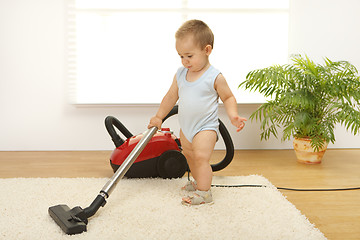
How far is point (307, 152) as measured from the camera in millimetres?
2717

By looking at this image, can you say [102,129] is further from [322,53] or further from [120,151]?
[322,53]

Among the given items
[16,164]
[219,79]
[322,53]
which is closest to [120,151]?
[219,79]

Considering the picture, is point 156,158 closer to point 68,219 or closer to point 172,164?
point 172,164

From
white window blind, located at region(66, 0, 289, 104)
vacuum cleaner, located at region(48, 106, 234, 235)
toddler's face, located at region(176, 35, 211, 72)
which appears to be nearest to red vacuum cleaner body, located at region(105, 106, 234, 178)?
vacuum cleaner, located at region(48, 106, 234, 235)

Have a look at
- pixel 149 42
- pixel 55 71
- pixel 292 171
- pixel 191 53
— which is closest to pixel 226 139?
pixel 191 53

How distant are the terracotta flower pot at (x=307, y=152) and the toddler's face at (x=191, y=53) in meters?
1.16

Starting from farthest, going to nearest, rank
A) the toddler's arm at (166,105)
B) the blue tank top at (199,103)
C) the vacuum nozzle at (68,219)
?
the toddler's arm at (166,105) → the blue tank top at (199,103) → the vacuum nozzle at (68,219)

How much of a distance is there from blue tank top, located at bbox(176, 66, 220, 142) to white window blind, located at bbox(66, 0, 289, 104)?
1.17 m

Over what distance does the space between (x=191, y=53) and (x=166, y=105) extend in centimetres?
33

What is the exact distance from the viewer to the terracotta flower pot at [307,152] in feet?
8.89

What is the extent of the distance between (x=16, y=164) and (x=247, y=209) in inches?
62.9

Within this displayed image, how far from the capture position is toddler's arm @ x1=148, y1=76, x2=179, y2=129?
6.52ft

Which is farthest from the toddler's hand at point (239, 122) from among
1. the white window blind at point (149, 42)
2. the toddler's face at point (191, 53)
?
the white window blind at point (149, 42)

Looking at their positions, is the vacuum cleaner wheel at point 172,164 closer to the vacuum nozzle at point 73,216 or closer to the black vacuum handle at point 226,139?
the black vacuum handle at point 226,139
